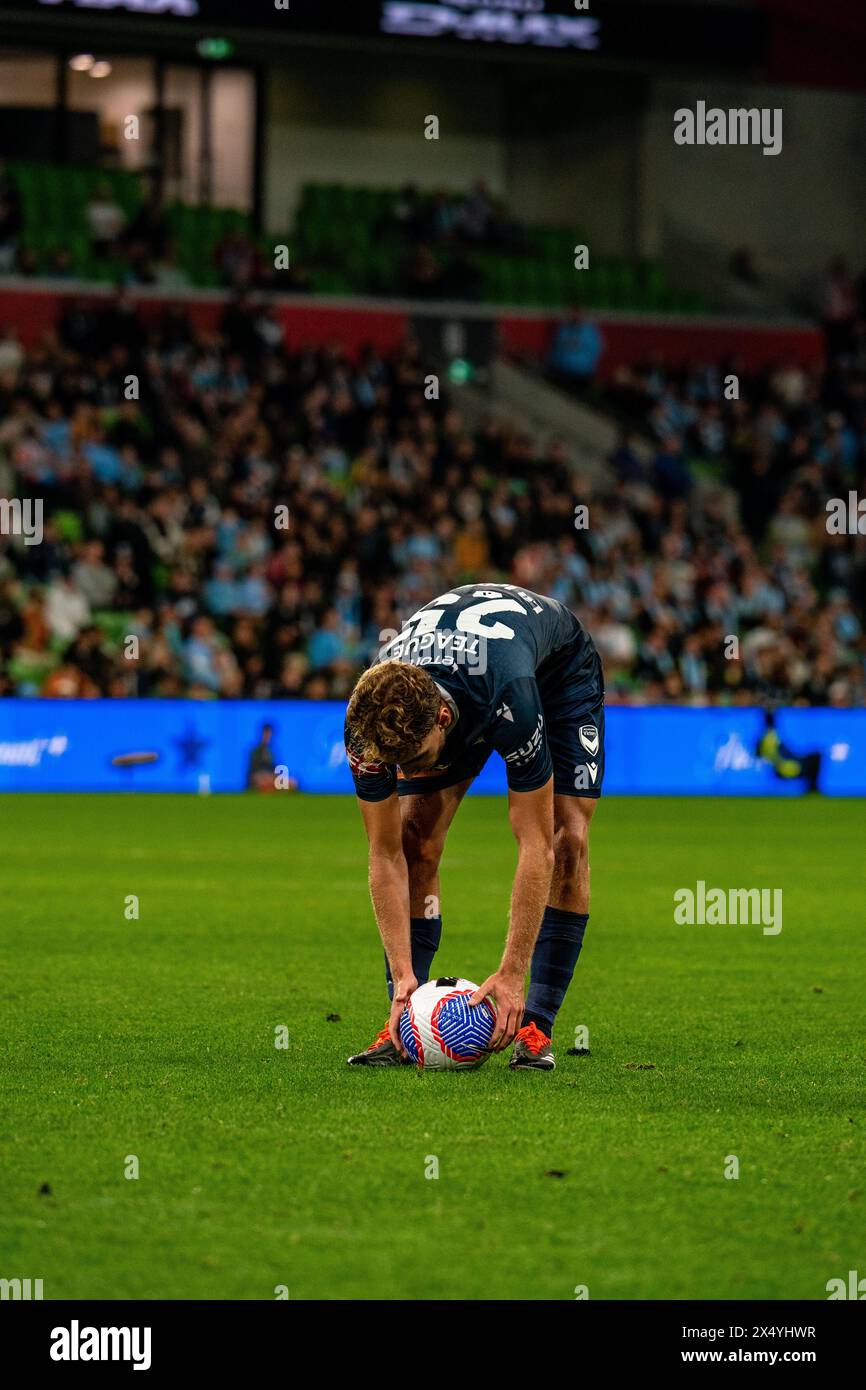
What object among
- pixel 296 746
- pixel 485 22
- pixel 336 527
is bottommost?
pixel 296 746

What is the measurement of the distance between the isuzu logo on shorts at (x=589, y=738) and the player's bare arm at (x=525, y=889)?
0.80m

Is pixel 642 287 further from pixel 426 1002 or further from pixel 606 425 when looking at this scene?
pixel 426 1002

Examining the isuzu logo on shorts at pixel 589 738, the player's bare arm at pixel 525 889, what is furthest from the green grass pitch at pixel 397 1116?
the isuzu logo on shorts at pixel 589 738

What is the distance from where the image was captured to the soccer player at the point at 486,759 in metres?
6.36

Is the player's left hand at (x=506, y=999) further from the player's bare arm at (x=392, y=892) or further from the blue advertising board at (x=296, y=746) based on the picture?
the blue advertising board at (x=296, y=746)

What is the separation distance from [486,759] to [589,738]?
561 millimetres

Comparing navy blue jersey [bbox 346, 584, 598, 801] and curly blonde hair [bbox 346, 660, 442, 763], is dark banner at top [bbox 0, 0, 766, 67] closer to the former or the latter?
navy blue jersey [bbox 346, 584, 598, 801]

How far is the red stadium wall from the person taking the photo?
30.3 metres

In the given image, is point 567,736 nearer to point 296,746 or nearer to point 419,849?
point 419,849

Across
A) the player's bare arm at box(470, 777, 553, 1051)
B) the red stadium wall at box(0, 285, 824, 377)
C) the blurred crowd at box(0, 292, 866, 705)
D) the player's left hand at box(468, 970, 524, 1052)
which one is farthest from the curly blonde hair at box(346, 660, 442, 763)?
the red stadium wall at box(0, 285, 824, 377)

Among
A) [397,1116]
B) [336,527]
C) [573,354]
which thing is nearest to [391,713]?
[397,1116]

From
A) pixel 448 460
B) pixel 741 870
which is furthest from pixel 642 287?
pixel 741 870

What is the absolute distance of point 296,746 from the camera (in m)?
22.4

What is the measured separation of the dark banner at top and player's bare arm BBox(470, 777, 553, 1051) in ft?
84.8
